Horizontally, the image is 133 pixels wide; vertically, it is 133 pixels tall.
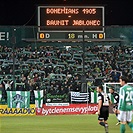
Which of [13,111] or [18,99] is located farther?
[13,111]

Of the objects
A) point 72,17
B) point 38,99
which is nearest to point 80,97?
point 38,99

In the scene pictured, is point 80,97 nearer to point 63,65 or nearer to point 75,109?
point 75,109

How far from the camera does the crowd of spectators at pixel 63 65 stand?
110 feet

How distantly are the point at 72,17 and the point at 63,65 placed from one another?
7061mm

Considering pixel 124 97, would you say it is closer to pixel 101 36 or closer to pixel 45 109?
pixel 45 109

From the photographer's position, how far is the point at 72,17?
30172mm

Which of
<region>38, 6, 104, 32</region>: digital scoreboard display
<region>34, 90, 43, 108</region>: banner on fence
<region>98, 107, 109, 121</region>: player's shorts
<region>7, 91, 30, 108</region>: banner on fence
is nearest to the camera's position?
<region>98, 107, 109, 121</region>: player's shorts

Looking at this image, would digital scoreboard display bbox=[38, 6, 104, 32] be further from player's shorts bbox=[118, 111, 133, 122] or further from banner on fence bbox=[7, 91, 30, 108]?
player's shorts bbox=[118, 111, 133, 122]

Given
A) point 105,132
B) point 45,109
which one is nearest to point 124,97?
point 105,132

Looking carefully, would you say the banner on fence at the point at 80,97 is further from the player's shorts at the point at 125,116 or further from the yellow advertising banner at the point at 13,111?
the player's shorts at the point at 125,116

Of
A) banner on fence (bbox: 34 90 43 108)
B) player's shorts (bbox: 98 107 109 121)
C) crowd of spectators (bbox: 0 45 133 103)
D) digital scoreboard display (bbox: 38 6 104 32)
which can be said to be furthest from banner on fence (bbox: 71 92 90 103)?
player's shorts (bbox: 98 107 109 121)

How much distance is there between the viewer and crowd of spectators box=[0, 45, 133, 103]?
1318 inches

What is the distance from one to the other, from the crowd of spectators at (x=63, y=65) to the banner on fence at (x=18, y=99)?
12.8 feet

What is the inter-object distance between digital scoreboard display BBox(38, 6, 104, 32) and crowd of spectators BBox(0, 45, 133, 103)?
3.61 metres
